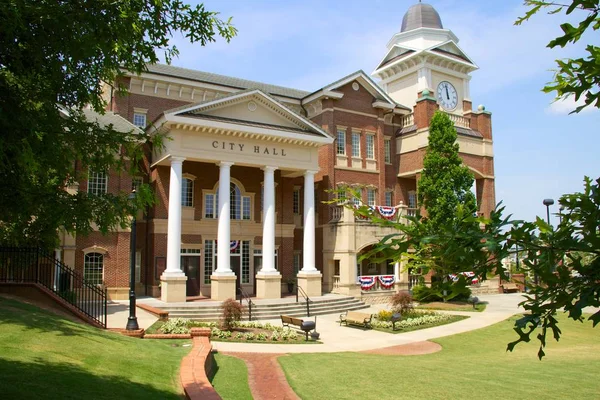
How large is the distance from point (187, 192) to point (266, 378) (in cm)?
2010

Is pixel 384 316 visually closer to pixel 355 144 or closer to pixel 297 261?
pixel 297 261

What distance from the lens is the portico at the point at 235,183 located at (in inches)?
1057

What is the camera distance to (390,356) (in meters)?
15.9

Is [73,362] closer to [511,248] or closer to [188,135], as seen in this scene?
[511,248]

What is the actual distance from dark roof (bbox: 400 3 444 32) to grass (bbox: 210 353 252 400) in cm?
4020

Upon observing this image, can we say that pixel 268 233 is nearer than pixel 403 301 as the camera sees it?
No

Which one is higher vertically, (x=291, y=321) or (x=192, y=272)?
(x=192, y=272)

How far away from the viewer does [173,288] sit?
2592cm

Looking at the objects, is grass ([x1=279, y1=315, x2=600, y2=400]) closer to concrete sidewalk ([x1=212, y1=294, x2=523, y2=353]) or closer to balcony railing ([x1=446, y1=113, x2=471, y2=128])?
concrete sidewalk ([x1=212, y1=294, x2=523, y2=353])

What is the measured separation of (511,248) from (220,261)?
81.8 feet

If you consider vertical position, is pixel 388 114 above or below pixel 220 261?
above

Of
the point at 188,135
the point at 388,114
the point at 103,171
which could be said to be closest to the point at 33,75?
the point at 103,171

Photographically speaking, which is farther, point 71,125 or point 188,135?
point 188,135

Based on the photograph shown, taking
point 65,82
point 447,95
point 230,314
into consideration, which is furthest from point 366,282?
point 65,82
